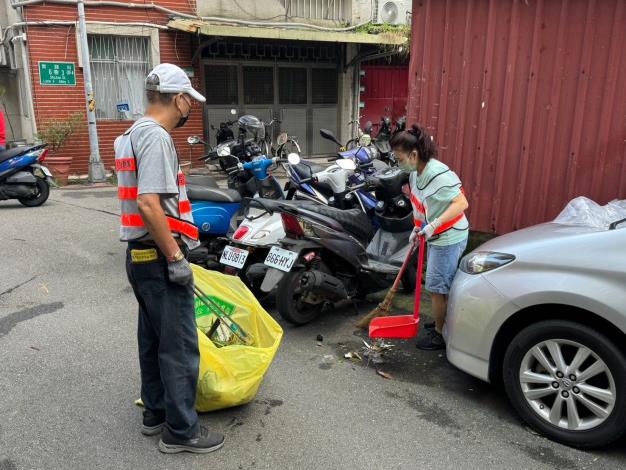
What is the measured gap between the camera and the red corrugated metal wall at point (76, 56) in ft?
36.0

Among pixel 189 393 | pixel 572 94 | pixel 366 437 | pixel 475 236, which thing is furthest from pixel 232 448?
pixel 572 94

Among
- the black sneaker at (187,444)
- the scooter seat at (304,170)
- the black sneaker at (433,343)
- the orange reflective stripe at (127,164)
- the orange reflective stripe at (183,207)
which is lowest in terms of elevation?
the black sneaker at (433,343)

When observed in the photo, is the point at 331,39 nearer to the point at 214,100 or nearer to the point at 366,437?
A: the point at 214,100

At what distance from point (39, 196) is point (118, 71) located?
414cm

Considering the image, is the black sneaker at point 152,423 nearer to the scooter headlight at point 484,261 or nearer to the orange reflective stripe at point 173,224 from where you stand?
the orange reflective stripe at point 173,224

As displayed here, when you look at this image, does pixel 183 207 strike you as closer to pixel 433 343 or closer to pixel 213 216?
pixel 433 343

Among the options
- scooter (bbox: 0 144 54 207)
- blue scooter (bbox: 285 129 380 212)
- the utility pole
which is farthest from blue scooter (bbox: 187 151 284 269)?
the utility pole

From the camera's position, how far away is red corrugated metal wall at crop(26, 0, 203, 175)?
10969mm

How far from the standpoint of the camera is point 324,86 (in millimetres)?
14719

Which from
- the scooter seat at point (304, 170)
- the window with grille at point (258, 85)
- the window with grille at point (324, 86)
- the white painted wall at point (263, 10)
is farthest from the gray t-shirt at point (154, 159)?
the window with grille at point (324, 86)

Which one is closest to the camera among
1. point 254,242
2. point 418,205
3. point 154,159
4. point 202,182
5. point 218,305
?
point 154,159

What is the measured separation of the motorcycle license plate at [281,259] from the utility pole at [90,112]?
802cm

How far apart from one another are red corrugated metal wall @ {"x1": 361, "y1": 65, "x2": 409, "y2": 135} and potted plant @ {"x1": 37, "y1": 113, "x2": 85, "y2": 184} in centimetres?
779

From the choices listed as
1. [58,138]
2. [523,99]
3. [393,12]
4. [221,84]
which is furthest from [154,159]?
[393,12]
